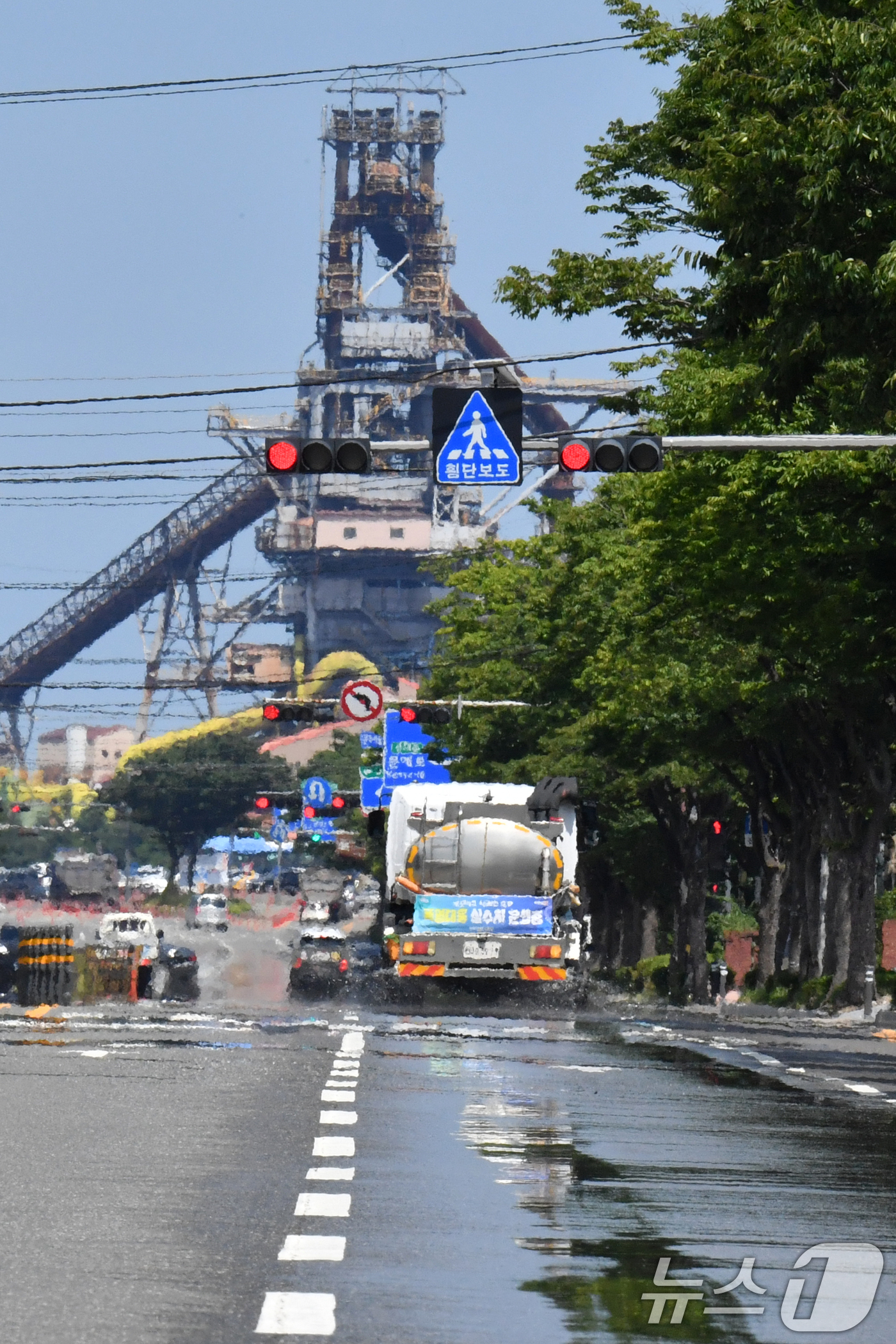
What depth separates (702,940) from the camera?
68.6 metres

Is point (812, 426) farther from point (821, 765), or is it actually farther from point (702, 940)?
point (702, 940)

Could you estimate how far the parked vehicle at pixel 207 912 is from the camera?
16312cm

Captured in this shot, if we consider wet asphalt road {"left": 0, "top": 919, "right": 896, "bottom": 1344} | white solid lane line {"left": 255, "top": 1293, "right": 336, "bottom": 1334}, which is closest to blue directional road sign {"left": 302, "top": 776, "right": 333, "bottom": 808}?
wet asphalt road {"left": 0, "top": 919, "right": 896, "bottom": 1344}

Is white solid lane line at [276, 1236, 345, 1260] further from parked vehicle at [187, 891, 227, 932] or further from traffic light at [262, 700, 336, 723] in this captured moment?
parked vehicle at [187, 891, 227, 932]

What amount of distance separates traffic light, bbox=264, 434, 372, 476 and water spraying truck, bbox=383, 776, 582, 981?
15557 mm

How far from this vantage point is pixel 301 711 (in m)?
54.3

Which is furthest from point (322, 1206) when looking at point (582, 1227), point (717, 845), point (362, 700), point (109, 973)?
point (717, 845)

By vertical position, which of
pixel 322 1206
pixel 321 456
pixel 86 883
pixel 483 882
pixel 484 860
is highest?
pixel 86 883

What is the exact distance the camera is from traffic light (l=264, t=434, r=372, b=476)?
23703 millimetres

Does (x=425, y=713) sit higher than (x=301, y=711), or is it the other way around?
(x=425, y=713)

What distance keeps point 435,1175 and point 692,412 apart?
2691 cm

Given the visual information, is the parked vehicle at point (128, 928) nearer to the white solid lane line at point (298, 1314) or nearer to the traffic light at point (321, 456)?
the traffic light at point (321, 456)

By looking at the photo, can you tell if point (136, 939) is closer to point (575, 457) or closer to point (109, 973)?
point (109, 973)

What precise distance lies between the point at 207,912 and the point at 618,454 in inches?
6009
